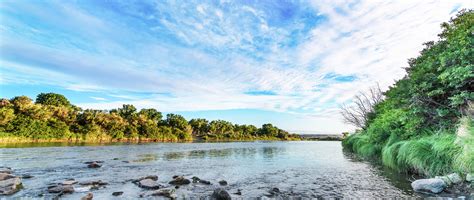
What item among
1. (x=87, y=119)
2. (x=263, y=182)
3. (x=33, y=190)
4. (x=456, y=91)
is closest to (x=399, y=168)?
(x=456, y=91)

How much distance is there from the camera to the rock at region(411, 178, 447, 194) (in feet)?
26.6

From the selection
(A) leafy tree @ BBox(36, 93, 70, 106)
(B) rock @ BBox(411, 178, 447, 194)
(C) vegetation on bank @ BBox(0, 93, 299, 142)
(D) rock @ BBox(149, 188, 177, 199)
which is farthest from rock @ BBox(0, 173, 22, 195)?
(A) leafy tree @ BBox(36, 93, 70, 106)

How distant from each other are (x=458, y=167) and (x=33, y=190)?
1443 cm

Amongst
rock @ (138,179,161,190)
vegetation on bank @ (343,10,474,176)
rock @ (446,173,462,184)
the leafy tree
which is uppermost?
the leafy tree

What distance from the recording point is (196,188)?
10.3 m

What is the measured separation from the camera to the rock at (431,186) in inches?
320

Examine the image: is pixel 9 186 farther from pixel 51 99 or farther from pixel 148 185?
pixel 51 99

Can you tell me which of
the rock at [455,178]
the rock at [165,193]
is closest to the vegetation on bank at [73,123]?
the rock at [165,193]

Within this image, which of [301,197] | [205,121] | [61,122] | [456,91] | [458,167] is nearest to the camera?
[458,167]

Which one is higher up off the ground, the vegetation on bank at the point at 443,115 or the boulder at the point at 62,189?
the vegetation on bank at the point at 443,115

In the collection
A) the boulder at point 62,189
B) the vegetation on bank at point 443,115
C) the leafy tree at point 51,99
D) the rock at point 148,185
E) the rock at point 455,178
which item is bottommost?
the boulder at point 62,189

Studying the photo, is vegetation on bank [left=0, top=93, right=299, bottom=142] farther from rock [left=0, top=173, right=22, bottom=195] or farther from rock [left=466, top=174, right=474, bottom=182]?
rock [left=466, top=174, right=474, bottom=182]

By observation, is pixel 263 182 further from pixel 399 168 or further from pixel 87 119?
pixel 87 119

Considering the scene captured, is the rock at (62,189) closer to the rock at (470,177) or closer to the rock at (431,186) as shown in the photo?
the rock at (431,186)
